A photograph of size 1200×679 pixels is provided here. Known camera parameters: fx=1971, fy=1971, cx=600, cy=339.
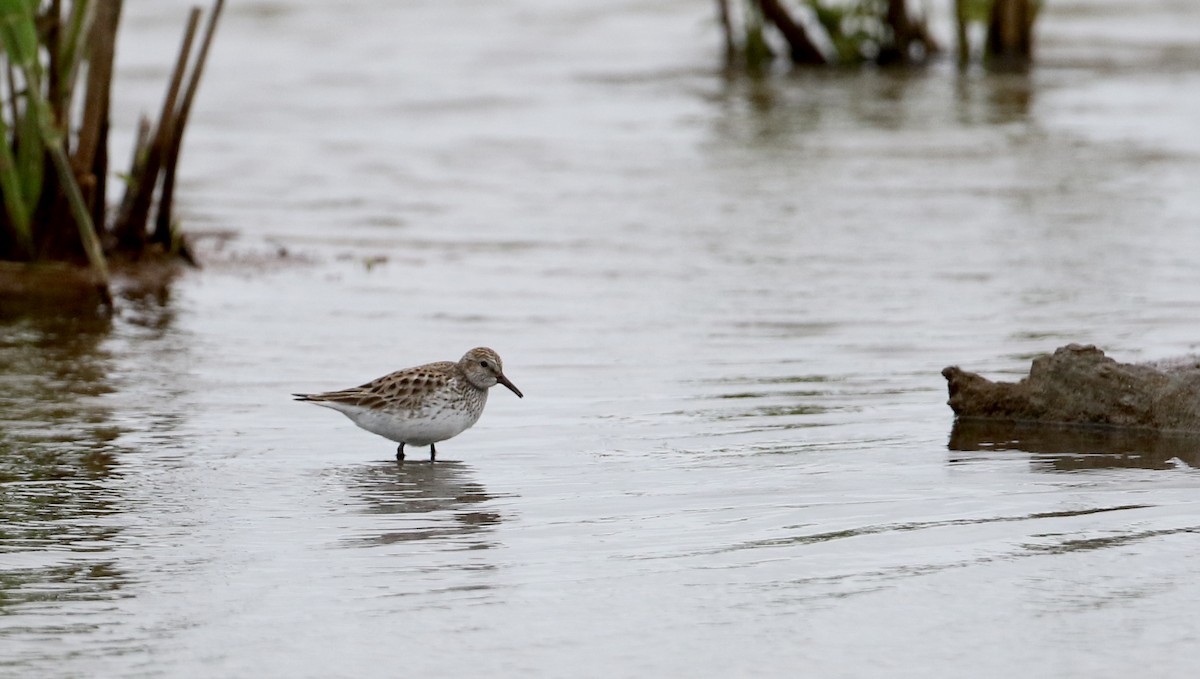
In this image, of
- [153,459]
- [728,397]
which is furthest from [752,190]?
[153,459]

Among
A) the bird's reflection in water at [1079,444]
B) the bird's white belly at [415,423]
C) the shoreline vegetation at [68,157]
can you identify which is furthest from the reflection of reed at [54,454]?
the bird's reflection in water at [1079,444]

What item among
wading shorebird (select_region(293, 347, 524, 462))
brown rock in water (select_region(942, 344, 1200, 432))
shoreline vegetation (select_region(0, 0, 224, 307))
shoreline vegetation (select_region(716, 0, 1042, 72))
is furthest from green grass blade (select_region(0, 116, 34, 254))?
shoreline vegetation (select_region(716, 0, 1042, 72))

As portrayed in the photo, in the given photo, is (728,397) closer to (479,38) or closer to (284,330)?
(284,330)

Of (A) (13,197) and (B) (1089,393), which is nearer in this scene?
(B) (1089,393)

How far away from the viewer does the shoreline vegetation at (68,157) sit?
11047 mm

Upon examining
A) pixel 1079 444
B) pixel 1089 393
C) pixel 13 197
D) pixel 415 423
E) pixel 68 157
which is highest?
pixel 68 157

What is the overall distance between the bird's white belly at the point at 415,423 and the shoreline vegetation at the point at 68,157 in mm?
3347

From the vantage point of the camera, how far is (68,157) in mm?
11883

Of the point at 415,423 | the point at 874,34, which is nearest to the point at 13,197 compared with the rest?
the point at 415,423

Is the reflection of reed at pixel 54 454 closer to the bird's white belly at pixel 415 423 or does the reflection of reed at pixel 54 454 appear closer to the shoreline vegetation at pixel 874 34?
the bird's white belly at pixel 415 423

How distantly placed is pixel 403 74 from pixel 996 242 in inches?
578

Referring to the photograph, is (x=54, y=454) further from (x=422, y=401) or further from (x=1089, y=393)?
(x=1089, y=393)

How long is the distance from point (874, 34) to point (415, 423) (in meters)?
20.2

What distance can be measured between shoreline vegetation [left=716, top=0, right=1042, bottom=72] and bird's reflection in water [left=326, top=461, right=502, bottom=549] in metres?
19.3
